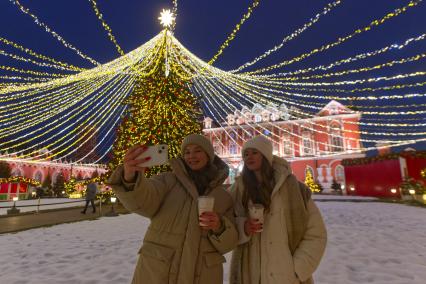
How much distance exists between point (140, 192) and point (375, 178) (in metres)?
24.6

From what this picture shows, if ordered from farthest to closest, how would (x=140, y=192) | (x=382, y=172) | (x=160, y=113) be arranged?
(x=382, y=172)
(x=160, y=113)
(x=140, y=192)

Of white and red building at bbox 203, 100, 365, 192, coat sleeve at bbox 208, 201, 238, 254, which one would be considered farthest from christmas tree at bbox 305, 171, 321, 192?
coat sleeve at bbox 208, 201, 238, 254

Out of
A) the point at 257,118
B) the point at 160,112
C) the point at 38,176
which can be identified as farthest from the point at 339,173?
the point at 38,176

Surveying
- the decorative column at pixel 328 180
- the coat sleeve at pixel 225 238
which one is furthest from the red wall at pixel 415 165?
the coat sleeve at pixel 225 238

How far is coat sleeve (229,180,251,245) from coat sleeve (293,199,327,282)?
0.41 meters

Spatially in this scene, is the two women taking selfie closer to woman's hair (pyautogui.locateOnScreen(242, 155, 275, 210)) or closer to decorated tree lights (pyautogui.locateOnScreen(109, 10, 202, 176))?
woman's hair (pyautogui.locateOnScreen(242, 155, 275, 210))

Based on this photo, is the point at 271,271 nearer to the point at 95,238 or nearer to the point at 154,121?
the point at 95,238

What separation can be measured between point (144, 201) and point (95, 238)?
17.9 feet

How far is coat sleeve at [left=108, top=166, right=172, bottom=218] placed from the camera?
1.76m

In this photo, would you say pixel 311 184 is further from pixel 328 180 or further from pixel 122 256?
pixel 122 256

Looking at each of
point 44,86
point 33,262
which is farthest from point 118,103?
point 33,262

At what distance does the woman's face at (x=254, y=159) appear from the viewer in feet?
7.35

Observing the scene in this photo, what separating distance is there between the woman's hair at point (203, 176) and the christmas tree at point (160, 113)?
9.40m

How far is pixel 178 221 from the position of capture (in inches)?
73.8
